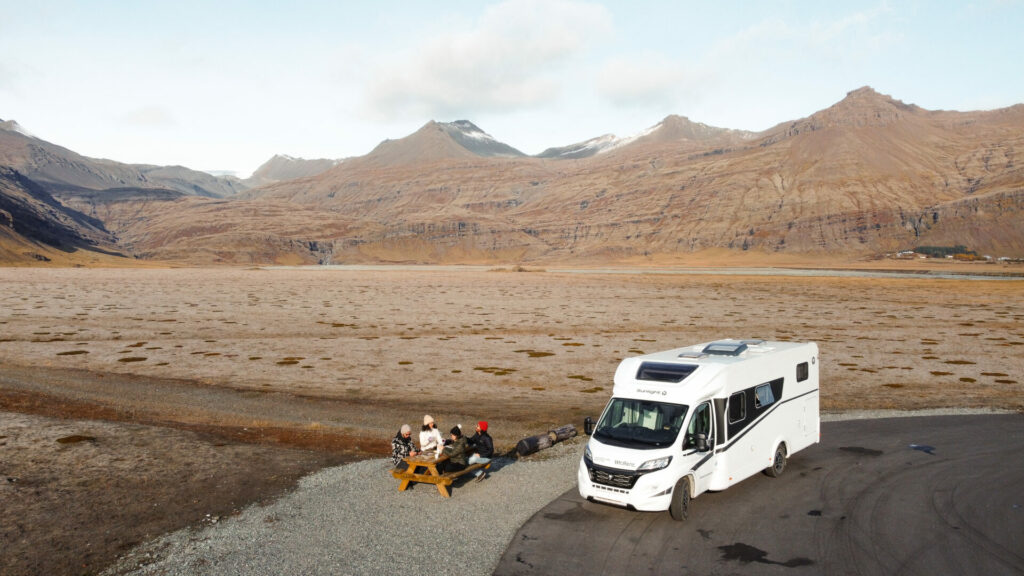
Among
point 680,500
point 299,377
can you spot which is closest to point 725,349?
point 680,500

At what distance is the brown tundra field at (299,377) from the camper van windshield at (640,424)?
6.99 meters

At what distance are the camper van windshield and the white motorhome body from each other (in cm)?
2

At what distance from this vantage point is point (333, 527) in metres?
13.4

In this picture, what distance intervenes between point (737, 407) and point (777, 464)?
323 cm

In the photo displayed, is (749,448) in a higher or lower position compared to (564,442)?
higher

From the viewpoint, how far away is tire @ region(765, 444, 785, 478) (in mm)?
16734

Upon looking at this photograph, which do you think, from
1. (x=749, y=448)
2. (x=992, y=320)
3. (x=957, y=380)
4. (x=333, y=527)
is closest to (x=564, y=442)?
(x=749, y=448)

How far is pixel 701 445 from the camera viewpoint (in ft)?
45.1

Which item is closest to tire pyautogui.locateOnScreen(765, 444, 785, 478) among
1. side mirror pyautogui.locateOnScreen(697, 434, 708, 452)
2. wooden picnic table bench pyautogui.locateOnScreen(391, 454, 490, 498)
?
side mirror pyautogui.locateOnScreen(697, 434, 708, 452)

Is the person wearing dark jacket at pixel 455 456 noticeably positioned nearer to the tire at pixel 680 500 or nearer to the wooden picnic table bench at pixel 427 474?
the wooden picnic table bench at pixel 427 474

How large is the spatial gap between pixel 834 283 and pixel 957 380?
79.7m

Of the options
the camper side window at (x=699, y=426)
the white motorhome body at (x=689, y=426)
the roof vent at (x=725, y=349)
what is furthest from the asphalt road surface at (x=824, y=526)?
the roof vent at (x=725, y=349)

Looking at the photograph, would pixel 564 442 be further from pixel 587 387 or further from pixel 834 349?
pixel 834 349

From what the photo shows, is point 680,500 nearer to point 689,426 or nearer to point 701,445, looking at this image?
point 701,445
